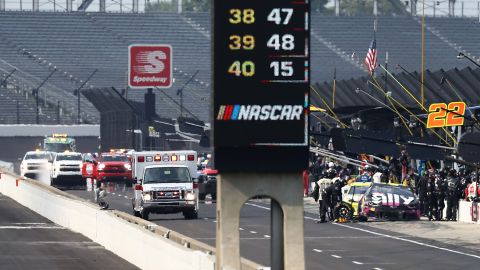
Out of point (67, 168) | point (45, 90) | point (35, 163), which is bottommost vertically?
point (35, 163)

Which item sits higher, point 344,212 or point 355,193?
point 355,193

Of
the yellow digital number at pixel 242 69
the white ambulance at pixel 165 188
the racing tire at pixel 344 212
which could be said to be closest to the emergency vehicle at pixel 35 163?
the white ambulance at pixel 165 188

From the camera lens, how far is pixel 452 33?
142 m

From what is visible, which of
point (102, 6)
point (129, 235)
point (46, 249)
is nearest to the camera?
point (129, 235)

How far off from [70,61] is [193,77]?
1176 cm

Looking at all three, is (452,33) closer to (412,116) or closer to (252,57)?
(412,116)

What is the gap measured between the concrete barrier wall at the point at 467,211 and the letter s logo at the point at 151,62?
5548 cm

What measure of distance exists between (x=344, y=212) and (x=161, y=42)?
3383 inches

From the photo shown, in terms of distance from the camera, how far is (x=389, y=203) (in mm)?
44812

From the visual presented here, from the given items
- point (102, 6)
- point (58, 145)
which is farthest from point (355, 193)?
point (102, 6)

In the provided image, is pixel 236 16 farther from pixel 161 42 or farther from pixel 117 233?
pixel 161 42

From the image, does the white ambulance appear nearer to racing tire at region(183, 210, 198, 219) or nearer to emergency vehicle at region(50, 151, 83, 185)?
racing tire at region(183, 210, 198, 219)

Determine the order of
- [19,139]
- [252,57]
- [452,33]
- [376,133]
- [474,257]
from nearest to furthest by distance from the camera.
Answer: [252,57] → [474,257] → [376,133] → [19,139] → [452,33]

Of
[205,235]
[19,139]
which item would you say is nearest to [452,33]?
[19,139]
